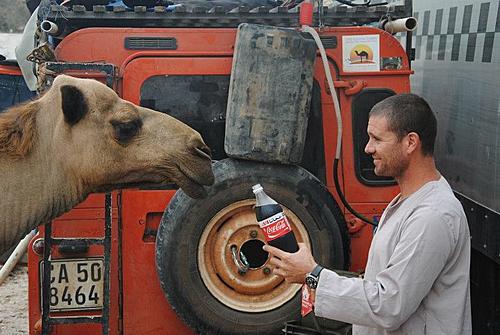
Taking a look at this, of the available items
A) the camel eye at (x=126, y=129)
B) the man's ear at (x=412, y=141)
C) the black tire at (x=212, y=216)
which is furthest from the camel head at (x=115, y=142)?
the man's ear at (x=412, y=141)

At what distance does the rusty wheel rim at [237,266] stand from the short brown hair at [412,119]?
5.49ft

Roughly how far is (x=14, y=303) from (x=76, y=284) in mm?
3932

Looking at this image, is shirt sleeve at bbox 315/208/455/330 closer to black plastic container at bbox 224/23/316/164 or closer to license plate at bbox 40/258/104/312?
black plastic container at bbox 224/23/316/164

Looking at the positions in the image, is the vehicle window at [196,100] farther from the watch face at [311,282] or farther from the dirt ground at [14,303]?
the dirt ground at [14,303]

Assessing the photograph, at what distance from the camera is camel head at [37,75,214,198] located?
3.72 m

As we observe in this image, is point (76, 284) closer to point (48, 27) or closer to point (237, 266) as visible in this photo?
point (237, 266)

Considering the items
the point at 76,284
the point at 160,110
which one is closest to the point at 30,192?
the point at 76,284

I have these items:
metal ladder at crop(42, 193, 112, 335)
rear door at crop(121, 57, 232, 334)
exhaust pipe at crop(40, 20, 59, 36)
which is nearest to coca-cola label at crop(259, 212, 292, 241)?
metal ladder at crop(42, 193, 112, 335)

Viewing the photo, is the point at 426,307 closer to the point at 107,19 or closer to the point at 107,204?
the point at 107,204

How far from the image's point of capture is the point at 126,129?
3.73 m

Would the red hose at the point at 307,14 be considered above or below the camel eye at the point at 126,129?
above

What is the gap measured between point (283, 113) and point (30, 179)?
1466mm

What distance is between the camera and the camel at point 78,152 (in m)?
3.68

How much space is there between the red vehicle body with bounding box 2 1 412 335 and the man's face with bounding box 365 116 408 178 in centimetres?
174
